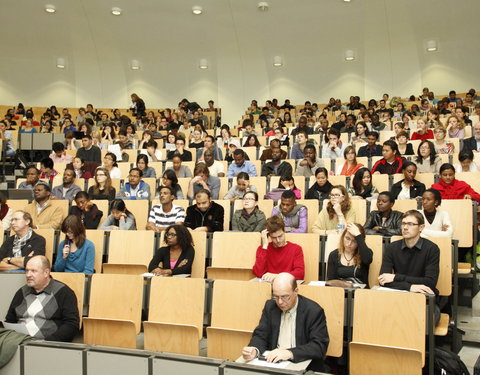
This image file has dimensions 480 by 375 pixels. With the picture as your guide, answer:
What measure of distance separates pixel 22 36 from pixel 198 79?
4696mm

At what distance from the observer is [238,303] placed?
3.19m

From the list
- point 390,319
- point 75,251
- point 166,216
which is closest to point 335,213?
point 166,216

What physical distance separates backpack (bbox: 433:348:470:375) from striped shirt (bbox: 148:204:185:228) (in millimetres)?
2608

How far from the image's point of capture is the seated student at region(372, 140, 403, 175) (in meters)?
5.68

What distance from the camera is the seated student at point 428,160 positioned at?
558 cm

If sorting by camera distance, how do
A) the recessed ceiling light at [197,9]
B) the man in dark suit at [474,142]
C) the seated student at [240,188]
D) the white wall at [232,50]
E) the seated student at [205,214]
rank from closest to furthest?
the seated student at [205,214]
the seated student at [240,188]
the man in dark suit at [474,142]
the recessed ceiling light at [197,9]
the white wall at [232,50]

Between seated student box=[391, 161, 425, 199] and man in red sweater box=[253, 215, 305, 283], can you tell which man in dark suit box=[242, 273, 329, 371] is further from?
seated student box=[391, 161, 425, 199]

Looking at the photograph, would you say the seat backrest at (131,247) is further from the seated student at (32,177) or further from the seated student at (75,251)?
the seated student at (32,177)

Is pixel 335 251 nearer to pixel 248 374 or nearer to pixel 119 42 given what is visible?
pixel 248 374

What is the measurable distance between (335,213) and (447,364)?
180cm

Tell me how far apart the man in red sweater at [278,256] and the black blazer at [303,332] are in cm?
68

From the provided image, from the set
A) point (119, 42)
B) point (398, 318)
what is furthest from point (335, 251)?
point (119, 42)

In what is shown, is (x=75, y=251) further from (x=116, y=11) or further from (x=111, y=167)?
(x=116, y=11)

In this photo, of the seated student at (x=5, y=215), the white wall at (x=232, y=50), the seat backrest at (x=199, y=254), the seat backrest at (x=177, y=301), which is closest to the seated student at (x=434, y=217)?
the seat backrest at (x=199, y=254)
